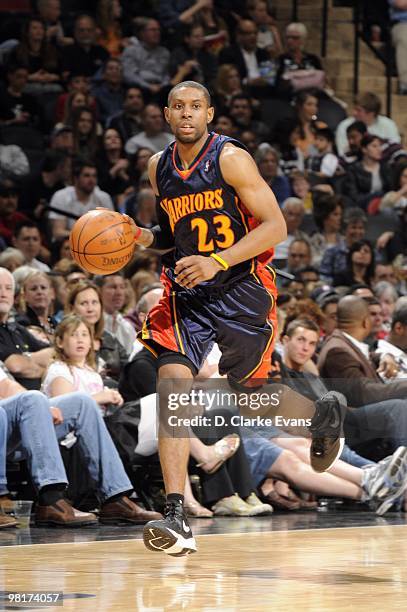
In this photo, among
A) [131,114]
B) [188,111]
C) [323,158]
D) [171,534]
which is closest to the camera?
[171,534]

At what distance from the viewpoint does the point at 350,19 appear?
14641 mm

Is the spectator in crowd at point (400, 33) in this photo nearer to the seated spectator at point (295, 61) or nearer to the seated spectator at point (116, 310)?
the seated spectator at point (295, 61)

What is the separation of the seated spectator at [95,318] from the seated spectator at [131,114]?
4.36 m

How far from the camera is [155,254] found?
9.18 metres

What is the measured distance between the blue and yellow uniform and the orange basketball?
192mm

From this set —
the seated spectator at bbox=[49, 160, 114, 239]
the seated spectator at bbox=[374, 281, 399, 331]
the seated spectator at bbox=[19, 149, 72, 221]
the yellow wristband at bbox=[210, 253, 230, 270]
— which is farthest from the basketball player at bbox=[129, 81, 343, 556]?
the seated spectator at bbox=[19, 149, 72, 221]

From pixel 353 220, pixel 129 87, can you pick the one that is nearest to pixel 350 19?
pixel 129 87

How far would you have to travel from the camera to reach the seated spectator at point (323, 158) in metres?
12.0

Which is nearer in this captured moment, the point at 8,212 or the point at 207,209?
the point at 207,209

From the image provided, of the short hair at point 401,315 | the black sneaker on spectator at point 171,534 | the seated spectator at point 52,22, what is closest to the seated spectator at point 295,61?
the seated spectator at point 52,22

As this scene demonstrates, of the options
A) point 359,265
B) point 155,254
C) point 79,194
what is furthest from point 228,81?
point 155,254

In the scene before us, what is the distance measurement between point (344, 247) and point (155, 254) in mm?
2071

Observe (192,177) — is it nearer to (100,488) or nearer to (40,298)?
(100,488)

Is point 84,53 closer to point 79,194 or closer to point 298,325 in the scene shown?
point 79,194
